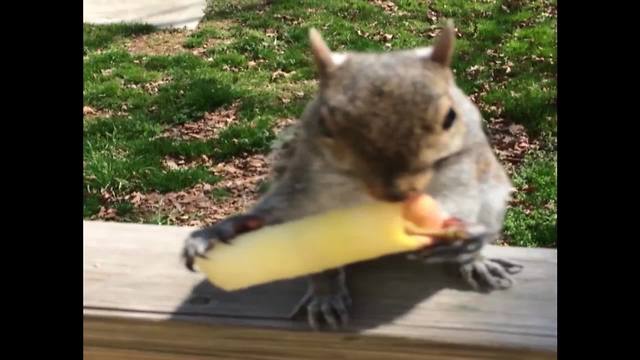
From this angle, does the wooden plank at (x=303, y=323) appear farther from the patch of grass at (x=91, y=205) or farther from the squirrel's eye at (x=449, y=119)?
the patch of grass at (x=91, y=205)

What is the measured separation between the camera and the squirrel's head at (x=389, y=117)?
103cm

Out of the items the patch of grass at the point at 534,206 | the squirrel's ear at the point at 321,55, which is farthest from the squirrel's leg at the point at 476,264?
the patch of grass at the point at 534,206

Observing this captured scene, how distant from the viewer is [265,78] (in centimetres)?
359

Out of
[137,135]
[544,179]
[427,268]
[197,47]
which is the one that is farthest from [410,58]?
[197,47]

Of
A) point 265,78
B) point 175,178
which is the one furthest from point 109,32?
point 175,178

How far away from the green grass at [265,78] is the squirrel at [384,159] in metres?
1.41

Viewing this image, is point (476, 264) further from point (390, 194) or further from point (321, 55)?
point (321, 55)

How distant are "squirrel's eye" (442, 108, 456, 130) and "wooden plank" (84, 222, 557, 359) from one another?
0.21 metres

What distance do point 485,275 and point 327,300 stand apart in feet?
0.62

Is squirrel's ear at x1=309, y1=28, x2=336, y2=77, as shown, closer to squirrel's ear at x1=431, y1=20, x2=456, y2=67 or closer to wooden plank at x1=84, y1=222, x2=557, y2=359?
squirrel's ear at x1=431, y1=20, x2=456, y2=67

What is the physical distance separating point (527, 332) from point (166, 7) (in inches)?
157

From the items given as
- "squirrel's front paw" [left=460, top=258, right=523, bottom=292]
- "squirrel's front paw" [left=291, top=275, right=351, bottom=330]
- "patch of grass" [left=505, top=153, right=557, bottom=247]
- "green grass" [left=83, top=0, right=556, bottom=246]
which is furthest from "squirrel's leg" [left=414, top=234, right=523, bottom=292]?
"green grass" [left=83, top=0, right=556, bottom=246]

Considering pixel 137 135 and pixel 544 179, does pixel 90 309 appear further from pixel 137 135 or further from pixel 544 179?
pixel 137 135

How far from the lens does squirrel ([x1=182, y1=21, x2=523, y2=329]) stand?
1.04 meters
